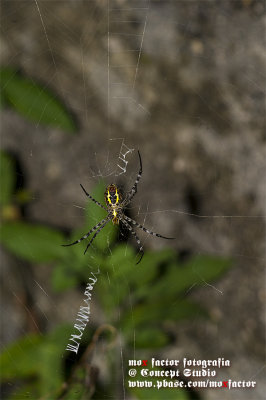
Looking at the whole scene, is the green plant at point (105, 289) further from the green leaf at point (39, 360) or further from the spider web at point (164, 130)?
the spider web at point (164, 130)

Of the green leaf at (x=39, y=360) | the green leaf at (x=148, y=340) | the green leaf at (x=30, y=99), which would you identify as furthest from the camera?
the green leaf at (x=30, y=99)

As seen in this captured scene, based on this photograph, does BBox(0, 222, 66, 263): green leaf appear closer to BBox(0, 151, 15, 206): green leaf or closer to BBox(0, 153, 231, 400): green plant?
BBox(0, 153, 231, 400): green plant

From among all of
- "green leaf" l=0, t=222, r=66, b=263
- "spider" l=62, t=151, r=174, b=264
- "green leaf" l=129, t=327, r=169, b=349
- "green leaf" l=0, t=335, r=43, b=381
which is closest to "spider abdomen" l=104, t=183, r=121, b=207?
"spider" l=62, t=151, r=174, b=264

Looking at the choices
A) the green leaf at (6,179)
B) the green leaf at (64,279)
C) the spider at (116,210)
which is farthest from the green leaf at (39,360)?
the green leaf at (6,179)

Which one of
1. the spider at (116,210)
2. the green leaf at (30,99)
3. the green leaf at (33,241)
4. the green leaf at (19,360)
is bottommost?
the green leaf at (19,360)

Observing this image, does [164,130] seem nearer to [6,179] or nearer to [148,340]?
[6,179]

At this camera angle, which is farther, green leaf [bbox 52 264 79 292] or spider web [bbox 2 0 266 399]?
spider web [bbox 2 0 266 399]
